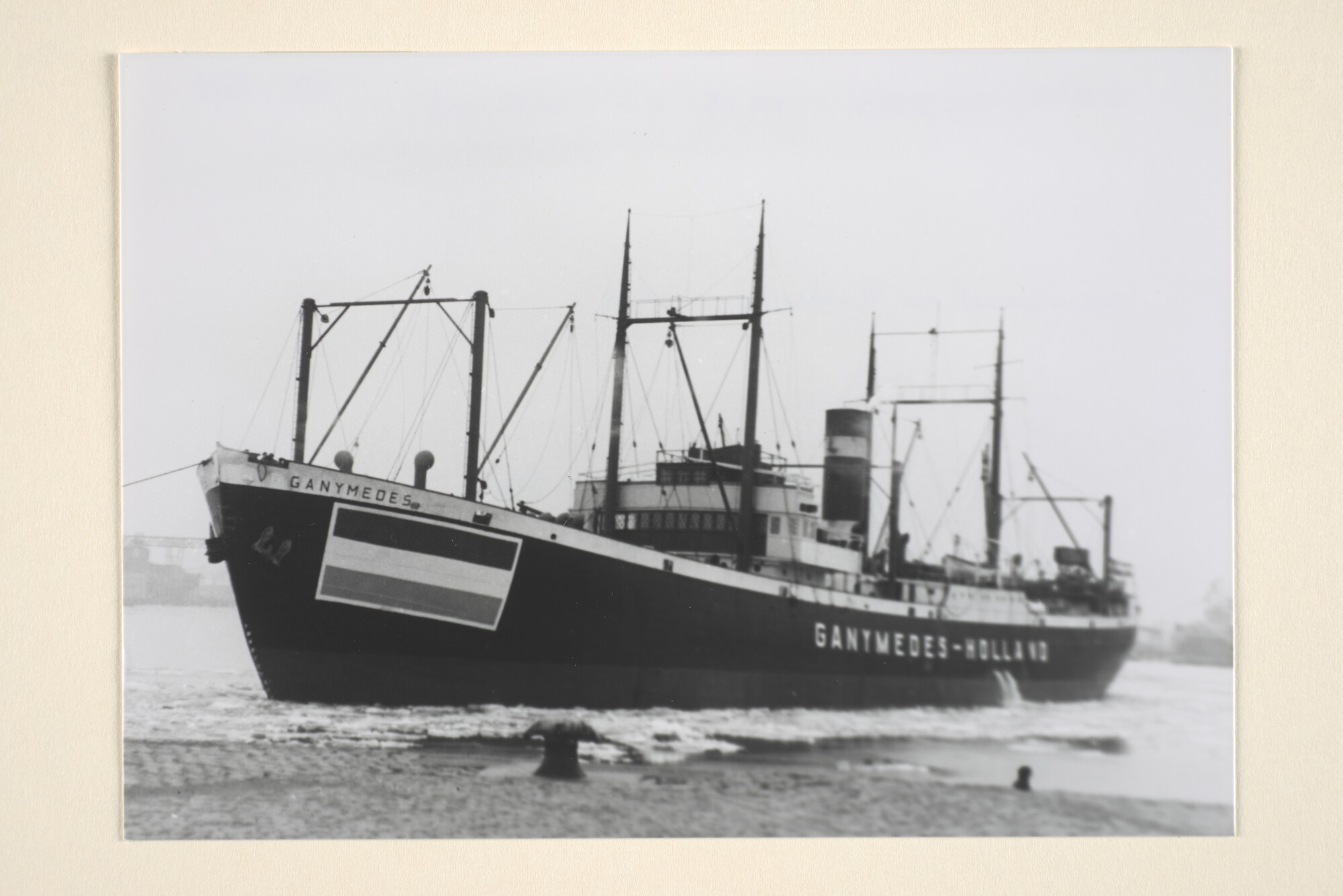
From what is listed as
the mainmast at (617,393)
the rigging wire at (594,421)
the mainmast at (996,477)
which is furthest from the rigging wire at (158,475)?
the mainmast at (996,477)

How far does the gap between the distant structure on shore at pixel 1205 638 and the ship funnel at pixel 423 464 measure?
8.13 ft

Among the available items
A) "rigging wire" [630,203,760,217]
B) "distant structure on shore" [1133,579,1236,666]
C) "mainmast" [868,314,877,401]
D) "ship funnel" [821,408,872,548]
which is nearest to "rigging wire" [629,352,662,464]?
"rigging wire" [630,203,760,217]

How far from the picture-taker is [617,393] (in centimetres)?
362

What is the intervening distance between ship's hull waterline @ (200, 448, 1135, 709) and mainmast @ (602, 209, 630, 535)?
0.24 m

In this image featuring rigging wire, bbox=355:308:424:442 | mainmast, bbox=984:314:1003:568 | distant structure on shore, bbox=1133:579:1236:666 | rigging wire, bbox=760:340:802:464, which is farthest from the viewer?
rigging wire, bbox=760:340:802:464

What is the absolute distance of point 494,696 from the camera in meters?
3.59

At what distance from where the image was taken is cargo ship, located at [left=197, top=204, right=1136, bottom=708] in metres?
3.53

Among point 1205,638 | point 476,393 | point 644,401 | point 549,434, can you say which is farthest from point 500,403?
point 1205,638

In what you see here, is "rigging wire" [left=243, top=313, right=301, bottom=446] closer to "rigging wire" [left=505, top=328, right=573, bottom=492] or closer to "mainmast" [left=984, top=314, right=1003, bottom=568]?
"rigging wire" [left=505, top=328, right=573, bottom=492]

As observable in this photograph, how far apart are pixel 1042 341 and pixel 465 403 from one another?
6.53 feet

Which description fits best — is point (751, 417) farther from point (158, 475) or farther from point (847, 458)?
point (158, 475)

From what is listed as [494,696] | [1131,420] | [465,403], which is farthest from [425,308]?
[1131,420]

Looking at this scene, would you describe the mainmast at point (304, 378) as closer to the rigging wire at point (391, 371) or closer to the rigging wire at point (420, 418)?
the rigging wire at point (391, 371)

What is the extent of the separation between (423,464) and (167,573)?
0.89 metres
